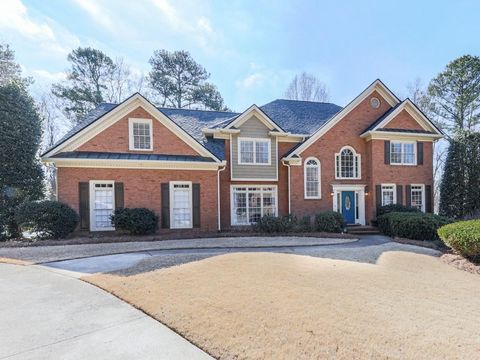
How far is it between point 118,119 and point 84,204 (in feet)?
14.5

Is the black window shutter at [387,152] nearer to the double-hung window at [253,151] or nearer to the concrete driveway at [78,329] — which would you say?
the double-hung window at [253,151]

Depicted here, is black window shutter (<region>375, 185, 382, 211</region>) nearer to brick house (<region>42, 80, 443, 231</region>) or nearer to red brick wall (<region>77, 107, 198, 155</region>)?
brick house (<region>42, 80, 443, 231</region>)

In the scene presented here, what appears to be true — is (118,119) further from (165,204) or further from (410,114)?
(410,114)

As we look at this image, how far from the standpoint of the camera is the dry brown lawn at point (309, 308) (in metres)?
3.60

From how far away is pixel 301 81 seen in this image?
34.0 metres

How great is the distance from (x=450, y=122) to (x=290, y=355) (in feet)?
110

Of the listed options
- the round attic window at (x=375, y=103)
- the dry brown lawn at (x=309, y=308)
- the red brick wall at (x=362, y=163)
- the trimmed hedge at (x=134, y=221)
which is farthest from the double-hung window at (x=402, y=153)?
the trimmed hedge at (x=134, y=221)

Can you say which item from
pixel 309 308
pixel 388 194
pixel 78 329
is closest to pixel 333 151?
pixel 388 194

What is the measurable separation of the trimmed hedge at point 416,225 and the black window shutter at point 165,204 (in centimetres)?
1148

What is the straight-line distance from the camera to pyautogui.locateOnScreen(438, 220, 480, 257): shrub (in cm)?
942

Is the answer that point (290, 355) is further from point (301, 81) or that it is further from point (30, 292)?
point (301, 81)

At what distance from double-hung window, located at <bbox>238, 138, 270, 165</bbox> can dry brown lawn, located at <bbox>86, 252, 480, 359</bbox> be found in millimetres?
9425

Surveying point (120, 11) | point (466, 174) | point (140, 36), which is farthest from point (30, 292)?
point (466, 174)

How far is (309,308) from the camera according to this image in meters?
4.71
